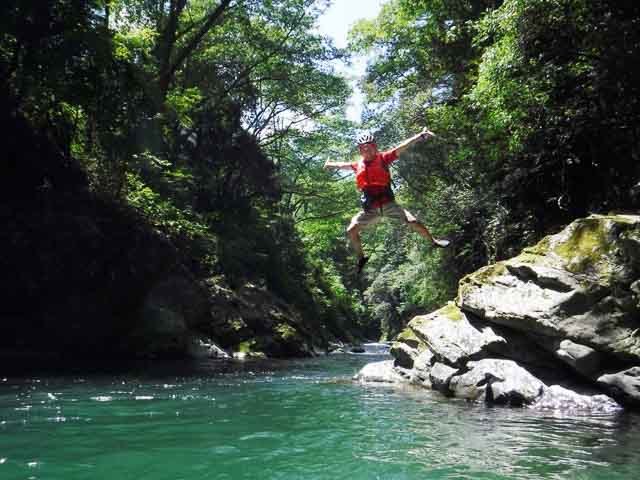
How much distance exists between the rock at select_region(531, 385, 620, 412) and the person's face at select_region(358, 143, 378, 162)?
4121mm

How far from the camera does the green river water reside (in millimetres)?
4695

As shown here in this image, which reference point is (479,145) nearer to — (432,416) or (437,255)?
(437,255)

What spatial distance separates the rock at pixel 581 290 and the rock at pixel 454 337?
322mm

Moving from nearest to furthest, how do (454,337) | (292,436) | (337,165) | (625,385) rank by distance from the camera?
(292,436) < (625,385) < (337,165) < (454,337)

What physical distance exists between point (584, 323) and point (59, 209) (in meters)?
12.8

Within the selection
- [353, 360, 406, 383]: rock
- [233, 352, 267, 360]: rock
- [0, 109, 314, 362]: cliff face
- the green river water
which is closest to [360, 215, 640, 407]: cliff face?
the green river water

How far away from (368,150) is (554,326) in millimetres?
3634

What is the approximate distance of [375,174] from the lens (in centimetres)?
818

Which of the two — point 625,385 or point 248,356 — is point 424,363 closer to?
point 625,385

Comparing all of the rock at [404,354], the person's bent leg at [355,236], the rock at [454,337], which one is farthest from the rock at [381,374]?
the person's bent leg at [355,236]

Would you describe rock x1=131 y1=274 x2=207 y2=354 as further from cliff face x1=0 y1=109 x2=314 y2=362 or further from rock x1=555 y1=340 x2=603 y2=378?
rock x1=555 y1=340 x2=603 y2=378

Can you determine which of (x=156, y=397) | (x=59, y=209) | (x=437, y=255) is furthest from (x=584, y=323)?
(x=59, y=209)

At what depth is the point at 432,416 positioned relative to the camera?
7027 mm

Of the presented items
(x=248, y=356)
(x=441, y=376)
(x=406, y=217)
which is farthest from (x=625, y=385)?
(x=248, y=356)
